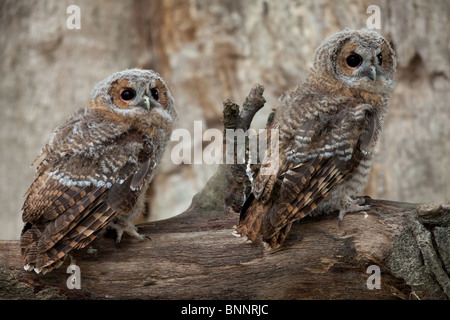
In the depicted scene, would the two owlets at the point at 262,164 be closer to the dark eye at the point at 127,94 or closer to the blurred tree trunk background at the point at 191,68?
the dark eye at the point at 127,94

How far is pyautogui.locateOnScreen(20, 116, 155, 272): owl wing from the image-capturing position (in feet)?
11.1

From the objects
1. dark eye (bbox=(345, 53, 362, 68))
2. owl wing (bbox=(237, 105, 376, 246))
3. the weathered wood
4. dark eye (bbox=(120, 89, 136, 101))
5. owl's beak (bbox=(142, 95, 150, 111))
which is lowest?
the weathered wood

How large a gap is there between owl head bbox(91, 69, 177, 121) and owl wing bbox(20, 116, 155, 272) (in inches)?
10.7

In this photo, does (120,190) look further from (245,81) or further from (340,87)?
(245,81)

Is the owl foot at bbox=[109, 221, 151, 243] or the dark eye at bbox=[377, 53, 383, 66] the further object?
the dark eye at bbox=[377, 53, 383, 66]

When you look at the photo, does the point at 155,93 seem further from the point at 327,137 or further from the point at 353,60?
the point at 353,60

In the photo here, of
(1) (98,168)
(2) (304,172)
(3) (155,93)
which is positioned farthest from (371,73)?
(1) (98,168)

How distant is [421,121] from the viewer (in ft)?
20.9

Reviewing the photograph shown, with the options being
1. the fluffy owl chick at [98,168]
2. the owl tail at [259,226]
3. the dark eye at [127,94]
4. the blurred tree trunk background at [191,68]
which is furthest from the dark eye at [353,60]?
the blurred tree trunk background at [191,68]

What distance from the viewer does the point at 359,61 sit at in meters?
3.96

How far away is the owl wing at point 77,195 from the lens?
3.38 metres

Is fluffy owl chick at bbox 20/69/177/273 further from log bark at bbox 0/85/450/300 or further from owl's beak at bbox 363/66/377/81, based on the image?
owl's beak at bbox 363/66/377/81

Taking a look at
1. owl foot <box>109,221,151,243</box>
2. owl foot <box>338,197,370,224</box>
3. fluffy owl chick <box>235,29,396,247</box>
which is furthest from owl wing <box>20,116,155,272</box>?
owl foot <box>338,197,370,224</box>

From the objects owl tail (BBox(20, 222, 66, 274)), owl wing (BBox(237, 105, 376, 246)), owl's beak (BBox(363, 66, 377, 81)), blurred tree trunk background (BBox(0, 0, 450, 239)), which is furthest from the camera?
blurred tree trunk background (BBox(0, 0, 450, 239))
